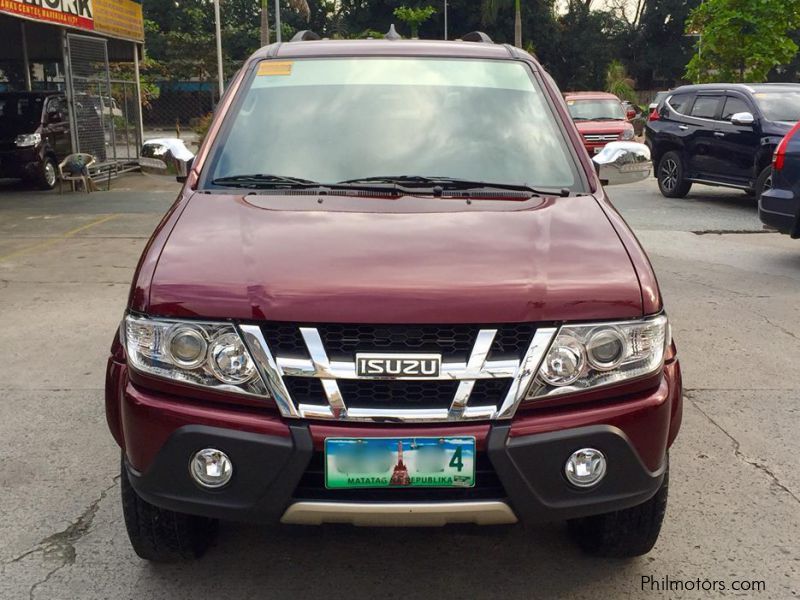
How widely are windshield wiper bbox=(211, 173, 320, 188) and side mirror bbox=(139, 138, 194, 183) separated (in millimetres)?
676

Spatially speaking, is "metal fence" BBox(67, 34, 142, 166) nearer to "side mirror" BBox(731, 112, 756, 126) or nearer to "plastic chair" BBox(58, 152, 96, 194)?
"plastic chair" BBox(58, 152, 96, 194)

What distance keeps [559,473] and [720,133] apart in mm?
11666

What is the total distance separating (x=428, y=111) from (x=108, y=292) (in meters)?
4.67

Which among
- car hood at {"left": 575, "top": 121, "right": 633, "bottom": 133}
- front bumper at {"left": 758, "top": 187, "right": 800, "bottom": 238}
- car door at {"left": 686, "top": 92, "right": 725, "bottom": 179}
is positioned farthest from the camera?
car hood at {"left": 575, "top": 121, "right": 633, "bottom": 133}

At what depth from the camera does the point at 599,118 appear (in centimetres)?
2098

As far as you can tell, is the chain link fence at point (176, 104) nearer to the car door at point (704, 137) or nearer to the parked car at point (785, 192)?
the car door at point (704, 137)

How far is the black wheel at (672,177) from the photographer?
14008mm

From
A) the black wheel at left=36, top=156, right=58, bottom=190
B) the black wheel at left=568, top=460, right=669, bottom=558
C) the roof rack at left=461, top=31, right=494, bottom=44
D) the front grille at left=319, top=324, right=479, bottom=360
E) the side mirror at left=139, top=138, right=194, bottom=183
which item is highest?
the roof rack at left=461, top=31, right=494, bottom=44

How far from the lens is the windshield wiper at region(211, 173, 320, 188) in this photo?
339cm

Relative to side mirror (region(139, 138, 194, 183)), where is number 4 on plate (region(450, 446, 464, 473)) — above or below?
below

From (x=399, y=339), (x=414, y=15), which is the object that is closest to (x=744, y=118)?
(x=399, y=339)

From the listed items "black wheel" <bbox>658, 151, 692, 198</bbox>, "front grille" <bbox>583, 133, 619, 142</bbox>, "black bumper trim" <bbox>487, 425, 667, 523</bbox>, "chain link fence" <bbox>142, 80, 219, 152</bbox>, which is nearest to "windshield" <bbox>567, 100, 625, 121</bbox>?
"front grille" <bbox>583, 133, 619, 142</bbox>

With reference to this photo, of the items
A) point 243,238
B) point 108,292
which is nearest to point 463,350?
point 243,238

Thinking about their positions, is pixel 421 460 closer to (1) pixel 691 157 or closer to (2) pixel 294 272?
(2) pixel 294 272
